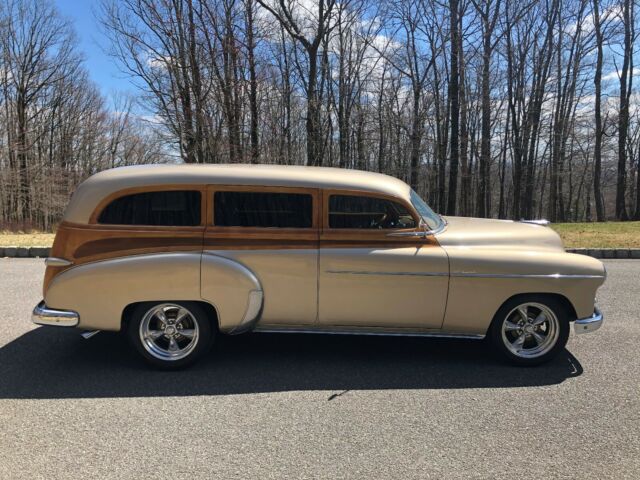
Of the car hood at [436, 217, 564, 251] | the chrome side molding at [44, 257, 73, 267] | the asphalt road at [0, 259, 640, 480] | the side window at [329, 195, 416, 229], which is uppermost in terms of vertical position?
the side window at [329, 195, 416, 229]

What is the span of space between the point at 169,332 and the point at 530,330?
10.6 ft

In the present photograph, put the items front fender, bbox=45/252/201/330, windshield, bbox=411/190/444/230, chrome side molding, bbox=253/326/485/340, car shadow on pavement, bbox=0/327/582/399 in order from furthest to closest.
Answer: windshield, bbox=411/190/444/230, chrome side molding, bbox=253/326/485/340, front fender, bbox=45/252/201/330, car shadow on pavement, bbox=0/327/582/399

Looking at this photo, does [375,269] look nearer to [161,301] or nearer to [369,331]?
[369,331]

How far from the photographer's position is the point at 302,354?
14.4ft

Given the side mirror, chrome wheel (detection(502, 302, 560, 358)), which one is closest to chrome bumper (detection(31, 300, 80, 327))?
the side mirror

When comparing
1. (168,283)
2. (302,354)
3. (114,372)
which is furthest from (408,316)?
(114,372)

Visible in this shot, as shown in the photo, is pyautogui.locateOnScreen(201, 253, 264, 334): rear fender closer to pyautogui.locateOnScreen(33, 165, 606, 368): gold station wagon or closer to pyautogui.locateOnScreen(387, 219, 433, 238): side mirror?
pyautogui.locateOnScreen(33, 165, 606, 368): gold station wagon

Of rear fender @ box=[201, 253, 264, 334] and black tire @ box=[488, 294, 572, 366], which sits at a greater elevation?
rear fender @ box=[201, 253, 264, 334]

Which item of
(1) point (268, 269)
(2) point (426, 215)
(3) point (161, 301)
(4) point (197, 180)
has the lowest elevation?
(3) point (161, 301)

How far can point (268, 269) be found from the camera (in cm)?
389

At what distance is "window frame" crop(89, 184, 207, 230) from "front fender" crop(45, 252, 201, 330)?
0.80ft

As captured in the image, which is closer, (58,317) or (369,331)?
(58,317)

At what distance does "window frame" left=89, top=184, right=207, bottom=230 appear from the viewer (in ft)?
12.8

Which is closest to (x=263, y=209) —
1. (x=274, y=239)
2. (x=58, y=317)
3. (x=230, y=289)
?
(x=274, y=239)
